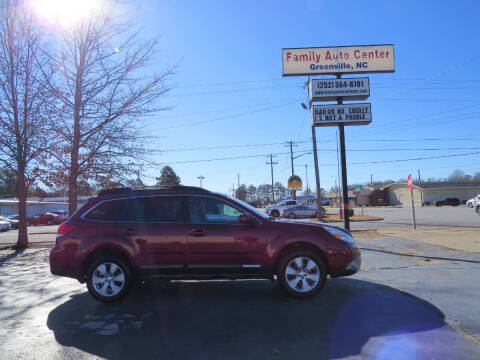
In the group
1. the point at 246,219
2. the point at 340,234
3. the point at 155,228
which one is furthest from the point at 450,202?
the point at 155,228

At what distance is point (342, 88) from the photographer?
13.6 m

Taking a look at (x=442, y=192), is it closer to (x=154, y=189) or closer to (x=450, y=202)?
(x=450, y=202)

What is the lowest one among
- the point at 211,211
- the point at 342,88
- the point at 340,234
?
the point at 340,234

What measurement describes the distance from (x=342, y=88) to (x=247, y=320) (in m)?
10.9

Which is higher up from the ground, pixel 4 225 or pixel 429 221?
pixel 4 225

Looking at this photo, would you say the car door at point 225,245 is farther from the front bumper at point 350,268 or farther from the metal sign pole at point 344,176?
the metal sign pole at point 344,176

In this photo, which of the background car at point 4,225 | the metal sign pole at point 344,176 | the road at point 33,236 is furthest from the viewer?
the background car at point 4,225

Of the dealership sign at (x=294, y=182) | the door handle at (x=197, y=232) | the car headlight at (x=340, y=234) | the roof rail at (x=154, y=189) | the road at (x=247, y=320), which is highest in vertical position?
the dealership sign at (x=294, y=182)

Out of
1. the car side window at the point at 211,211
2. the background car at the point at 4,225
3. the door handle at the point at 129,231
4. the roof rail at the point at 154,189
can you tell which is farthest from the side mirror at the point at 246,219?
the background car at the point at 4,225

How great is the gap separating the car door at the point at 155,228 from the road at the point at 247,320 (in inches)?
27.0

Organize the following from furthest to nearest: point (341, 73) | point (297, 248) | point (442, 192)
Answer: point (442, 192), point (341, 73), point (297, 248)

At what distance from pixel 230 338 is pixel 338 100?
37.1ft

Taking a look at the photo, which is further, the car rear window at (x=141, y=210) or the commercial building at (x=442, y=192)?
the commercial building at (x=442, y=192)

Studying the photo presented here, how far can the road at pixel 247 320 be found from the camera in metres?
3.88
